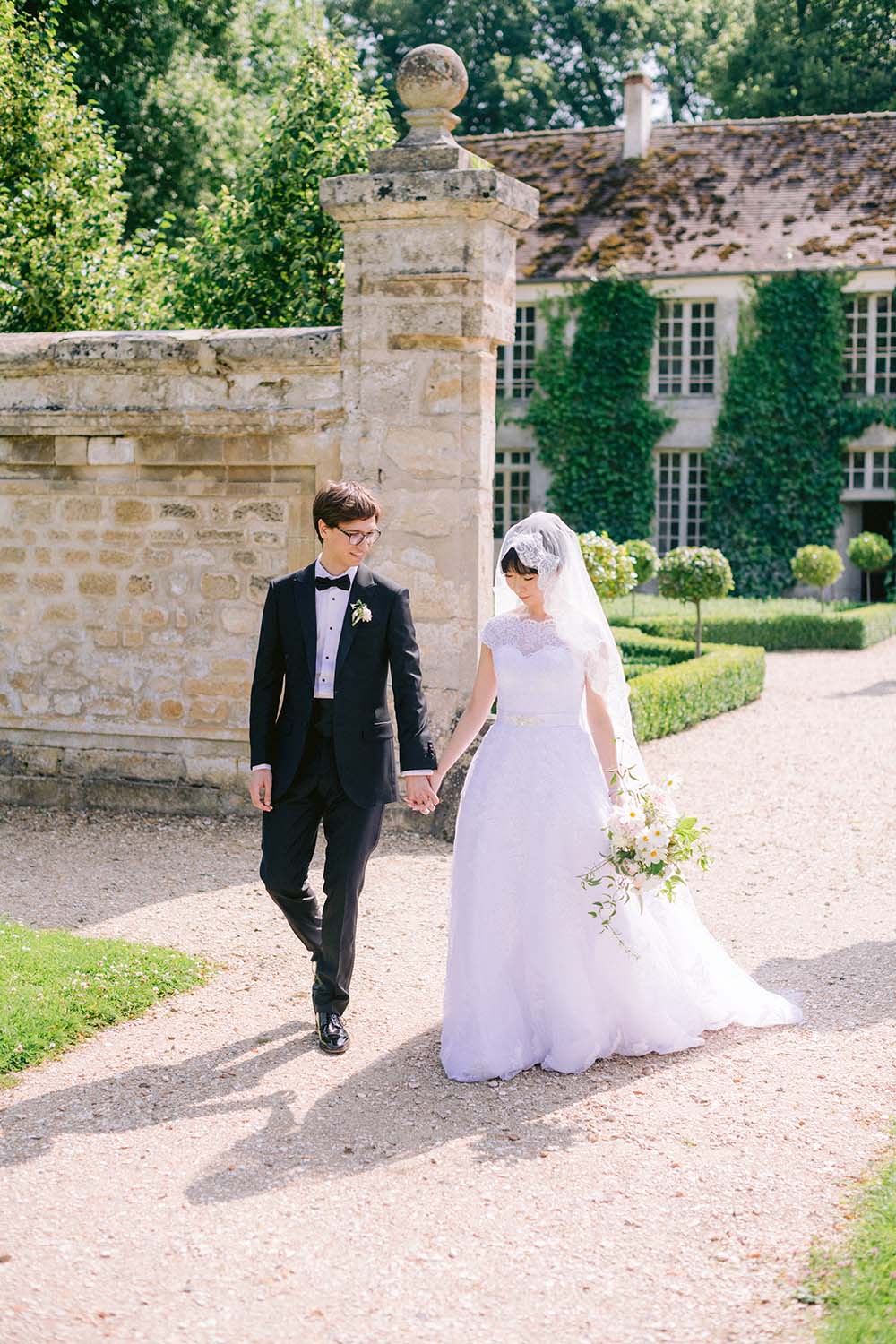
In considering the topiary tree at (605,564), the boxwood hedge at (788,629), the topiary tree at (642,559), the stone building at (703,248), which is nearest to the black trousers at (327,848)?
the topiary tree at (605,564)

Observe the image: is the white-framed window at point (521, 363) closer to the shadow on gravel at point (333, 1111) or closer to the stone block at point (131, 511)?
the stone block at point (131, 511)

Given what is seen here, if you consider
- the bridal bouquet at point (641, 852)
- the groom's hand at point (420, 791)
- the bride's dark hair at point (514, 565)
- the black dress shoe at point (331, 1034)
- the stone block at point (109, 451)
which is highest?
the stone block at point (109, 451)

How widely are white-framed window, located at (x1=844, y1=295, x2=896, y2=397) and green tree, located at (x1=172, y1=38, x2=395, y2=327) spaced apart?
10.5 meters

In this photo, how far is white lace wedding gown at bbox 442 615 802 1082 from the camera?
449 centimetres

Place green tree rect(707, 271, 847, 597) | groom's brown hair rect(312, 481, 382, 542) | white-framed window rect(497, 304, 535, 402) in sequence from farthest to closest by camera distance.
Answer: white-framed window rect(497, 304, 535, 402) → green tree rect(707, 271, 847, 597) → groom's brown hair rect(312, 481, 382, 542)

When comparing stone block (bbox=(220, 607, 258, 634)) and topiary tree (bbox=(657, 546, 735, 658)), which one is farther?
topiary tree (bbox=(657, 546, 735, 658))

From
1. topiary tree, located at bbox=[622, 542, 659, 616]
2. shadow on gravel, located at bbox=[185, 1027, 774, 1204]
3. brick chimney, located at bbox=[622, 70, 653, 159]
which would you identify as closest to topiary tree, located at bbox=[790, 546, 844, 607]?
topiary tree, located at bbox=[622, 542, 659, 616]

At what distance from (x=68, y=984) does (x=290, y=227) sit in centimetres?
1253

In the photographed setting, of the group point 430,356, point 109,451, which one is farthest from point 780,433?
point 109,451

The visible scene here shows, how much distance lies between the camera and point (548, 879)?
14.9 feet

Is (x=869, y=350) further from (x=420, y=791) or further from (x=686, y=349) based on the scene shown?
(x=420, y=791)

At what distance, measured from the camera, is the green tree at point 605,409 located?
24594mm

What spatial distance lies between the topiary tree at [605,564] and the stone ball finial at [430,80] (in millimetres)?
6937

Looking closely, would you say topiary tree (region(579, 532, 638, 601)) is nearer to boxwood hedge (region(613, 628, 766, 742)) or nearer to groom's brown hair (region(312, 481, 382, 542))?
boxwood hedge (region(613, 628, 766, 742))
